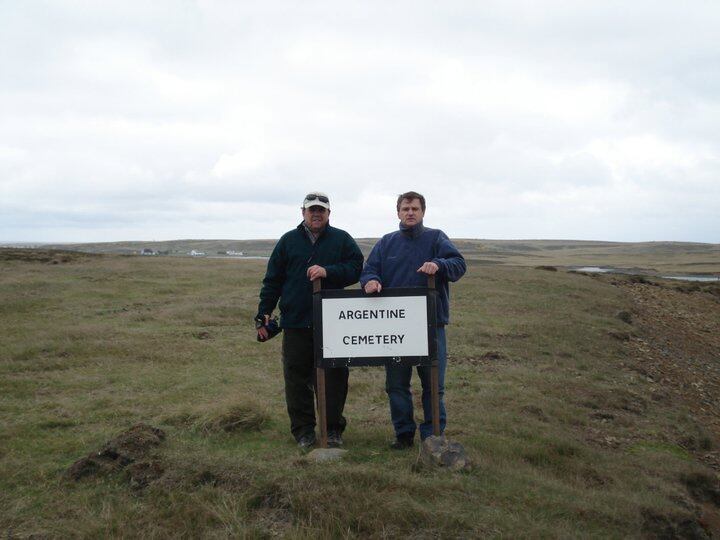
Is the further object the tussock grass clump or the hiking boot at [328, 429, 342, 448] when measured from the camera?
the tussock grass clump

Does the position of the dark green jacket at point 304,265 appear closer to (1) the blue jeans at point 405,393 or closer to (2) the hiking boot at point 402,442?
(1) the blue jeans at point 405,393

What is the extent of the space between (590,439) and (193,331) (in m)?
9.90

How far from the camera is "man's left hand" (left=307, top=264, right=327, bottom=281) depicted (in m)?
5.89

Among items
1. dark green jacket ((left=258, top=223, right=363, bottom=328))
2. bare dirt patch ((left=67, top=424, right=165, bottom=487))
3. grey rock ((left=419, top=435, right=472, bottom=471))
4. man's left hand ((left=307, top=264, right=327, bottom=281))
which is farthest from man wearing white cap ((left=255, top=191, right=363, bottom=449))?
bare dirt patch ((left=67, top=424, right=165, bottom=487))

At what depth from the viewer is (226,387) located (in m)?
9.52

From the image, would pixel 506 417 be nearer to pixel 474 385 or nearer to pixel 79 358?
pixel 474 385

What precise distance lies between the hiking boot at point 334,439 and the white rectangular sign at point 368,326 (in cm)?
98

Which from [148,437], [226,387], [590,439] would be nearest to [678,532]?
[590,439]

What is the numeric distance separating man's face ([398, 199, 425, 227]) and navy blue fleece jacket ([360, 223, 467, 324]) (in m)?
0.08

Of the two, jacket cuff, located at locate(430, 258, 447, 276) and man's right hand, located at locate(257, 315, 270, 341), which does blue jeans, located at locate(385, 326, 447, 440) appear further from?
man's right hand, located at locate(257, 315, 270, 341)

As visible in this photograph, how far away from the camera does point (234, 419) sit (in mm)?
7121

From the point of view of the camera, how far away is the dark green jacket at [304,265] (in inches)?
246

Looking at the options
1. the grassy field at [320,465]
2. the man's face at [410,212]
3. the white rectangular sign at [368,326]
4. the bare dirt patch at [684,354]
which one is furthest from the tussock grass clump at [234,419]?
the bare dirt patch at [684,354]

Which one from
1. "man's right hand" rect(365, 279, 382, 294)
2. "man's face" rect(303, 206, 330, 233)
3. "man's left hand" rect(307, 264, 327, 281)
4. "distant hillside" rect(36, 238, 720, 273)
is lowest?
"distant hillside" rect(36, 238, 720, 273)
